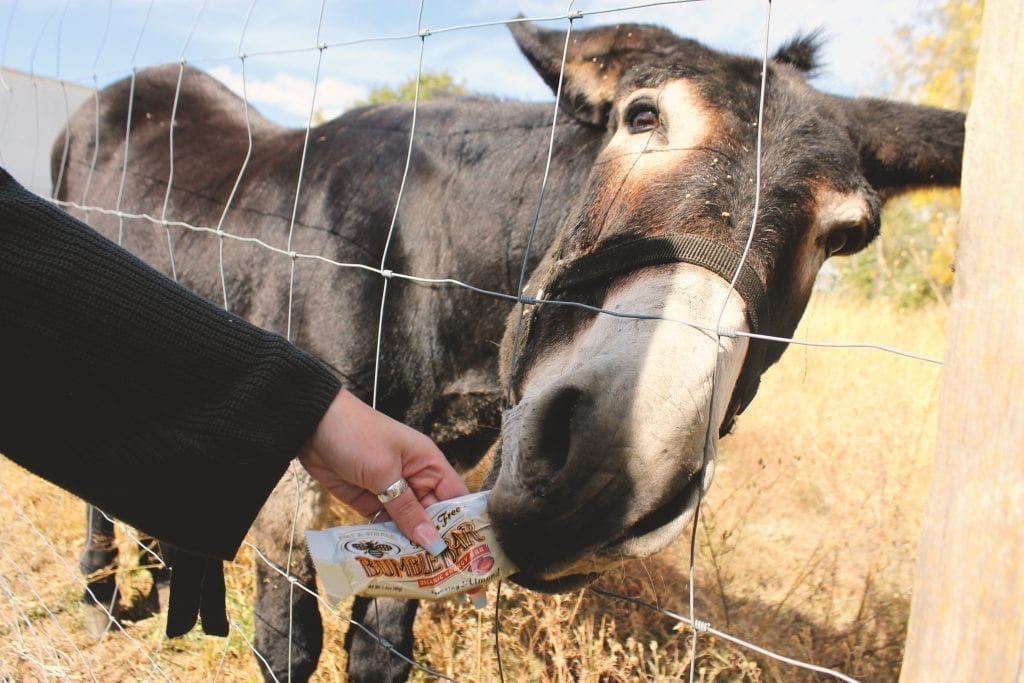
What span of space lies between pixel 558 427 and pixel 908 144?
173 centimetres

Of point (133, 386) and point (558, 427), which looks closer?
point (133, 386)

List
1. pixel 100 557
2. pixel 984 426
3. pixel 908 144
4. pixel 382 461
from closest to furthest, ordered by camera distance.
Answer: pixel 984 426, pixel 382 461, pixel 908 144, pixel 100 557

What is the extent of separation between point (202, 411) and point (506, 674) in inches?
78.3

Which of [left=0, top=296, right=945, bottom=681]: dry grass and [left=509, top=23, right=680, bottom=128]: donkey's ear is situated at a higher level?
[left=509, top=23, right=680, bottom=128]: donkey's ear

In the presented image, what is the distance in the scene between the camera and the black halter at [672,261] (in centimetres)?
158

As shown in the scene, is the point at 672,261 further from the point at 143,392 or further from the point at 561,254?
the point at 143,392

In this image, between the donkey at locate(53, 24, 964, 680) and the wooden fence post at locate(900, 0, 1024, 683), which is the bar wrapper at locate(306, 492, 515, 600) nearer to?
the donkey at locate(53, 24, 964, 680)

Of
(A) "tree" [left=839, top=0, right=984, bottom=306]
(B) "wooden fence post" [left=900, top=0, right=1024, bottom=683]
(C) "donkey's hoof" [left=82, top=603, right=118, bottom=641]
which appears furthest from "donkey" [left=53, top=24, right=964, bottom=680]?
(A) "tree" [left=839, top=0, right=984, bottom=306]

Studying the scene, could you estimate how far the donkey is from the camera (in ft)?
4.41

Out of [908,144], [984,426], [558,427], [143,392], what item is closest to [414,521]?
[558,427]

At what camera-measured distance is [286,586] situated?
2648 millimetres

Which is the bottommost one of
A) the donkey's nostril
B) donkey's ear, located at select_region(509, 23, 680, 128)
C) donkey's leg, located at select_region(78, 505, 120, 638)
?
donkey's leg, located at select_region(78, 505, 120, 638)

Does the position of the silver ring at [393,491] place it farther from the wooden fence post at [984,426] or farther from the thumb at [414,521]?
the wooden fence post at [984,426]

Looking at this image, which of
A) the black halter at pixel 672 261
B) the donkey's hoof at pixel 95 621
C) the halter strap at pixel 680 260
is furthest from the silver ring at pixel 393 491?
the donkey's hoof at pixel 95 621
